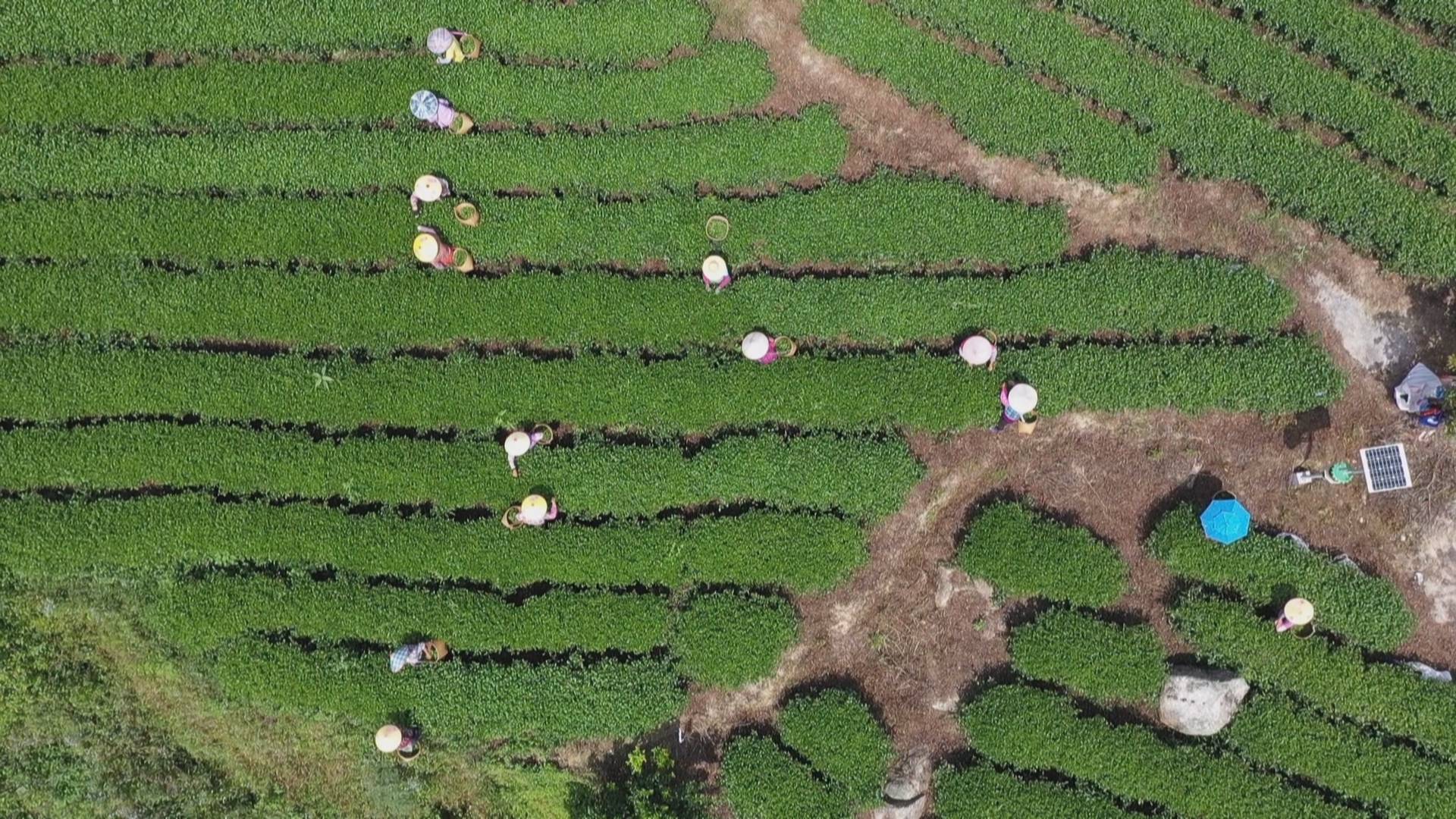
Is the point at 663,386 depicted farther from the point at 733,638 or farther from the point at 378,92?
the point at 378,92

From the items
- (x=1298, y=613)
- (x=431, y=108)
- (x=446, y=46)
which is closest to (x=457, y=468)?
(x=431, y=108)

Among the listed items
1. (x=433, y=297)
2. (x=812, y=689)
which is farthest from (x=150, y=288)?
(x=812, y=689)

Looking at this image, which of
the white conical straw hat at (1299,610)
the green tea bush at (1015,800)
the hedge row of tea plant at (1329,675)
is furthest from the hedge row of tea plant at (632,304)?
the green tea bush at (1015,800)

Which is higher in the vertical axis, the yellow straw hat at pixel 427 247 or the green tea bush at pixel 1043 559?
the yellow straw hat at pixel 427 247

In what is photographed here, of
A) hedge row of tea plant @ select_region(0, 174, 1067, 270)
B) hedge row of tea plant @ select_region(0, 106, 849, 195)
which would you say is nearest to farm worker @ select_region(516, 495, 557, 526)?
hedge row of tea plant @ select_region(0, 174, 1067, 270)

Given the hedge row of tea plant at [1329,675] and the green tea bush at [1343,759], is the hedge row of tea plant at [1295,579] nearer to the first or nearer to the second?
the hedge row of tea plant at [1329,675]

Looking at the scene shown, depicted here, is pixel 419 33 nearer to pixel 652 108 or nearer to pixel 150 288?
pixel 652 108
